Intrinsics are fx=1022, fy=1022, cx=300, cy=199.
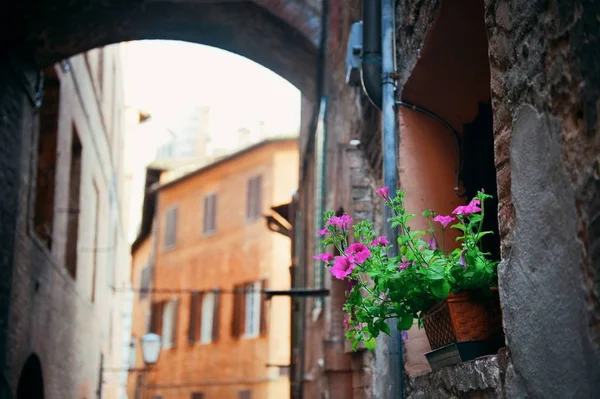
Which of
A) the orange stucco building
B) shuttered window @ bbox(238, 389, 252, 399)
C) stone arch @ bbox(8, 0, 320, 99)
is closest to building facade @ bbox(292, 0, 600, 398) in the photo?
stone arch @ bbox(8, 0, 320, 99)

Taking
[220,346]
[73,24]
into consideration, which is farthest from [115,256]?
[73,24]

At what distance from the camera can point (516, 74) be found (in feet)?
10.1

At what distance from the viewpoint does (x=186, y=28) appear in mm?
10844

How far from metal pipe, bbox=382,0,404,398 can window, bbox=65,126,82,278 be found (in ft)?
28.1

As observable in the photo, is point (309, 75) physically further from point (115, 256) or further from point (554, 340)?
point (115, 256)

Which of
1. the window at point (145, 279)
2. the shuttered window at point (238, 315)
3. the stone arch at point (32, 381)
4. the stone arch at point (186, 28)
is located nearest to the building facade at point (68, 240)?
the stone arch at point (32, 381)

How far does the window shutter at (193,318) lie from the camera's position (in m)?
27.2

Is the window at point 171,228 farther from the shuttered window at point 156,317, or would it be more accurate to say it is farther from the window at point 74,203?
the window at point 74,203

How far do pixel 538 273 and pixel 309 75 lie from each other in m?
8.19

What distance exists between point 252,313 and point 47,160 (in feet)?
45.0

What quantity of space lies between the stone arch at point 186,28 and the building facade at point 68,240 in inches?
31.9

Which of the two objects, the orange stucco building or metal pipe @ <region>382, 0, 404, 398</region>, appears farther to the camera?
the orange stucco building

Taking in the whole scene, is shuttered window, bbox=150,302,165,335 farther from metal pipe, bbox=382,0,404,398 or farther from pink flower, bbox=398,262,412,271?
pink flower, bbox=398,262,412,271

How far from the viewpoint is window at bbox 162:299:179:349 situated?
92.9 ft
